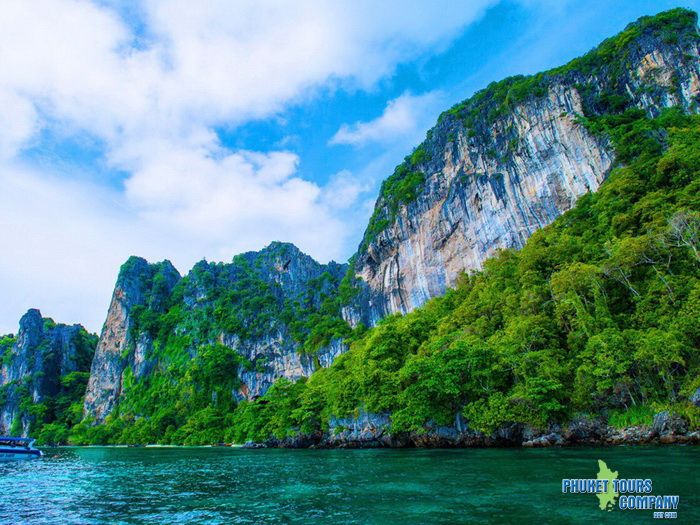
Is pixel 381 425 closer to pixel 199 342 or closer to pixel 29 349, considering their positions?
pixel 199 342

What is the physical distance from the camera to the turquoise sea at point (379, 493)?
30.8 feet

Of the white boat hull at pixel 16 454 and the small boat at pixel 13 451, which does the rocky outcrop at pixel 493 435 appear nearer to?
the white boat hull at pixel 16 454

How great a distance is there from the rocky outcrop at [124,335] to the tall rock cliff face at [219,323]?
24cm

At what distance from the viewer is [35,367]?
93.4 meters

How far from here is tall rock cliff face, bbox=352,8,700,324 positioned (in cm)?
4416

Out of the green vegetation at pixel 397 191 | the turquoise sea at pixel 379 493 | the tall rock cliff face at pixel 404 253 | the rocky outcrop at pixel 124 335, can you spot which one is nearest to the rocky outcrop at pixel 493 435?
the turquoise sea at pixel 379 493

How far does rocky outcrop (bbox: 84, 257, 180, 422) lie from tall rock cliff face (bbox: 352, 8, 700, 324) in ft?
196

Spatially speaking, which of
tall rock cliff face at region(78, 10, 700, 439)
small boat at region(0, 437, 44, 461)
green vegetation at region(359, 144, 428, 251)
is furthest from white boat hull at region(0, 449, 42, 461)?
green vegetation at region(359, 144, 428, 251)

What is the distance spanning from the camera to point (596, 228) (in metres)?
34.8

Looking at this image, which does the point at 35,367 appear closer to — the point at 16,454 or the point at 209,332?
the point at 209,332

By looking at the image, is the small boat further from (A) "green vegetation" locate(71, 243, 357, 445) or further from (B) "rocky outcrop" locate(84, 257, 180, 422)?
(B) "rocky outcrop" locate(84, 257, 180, 422)

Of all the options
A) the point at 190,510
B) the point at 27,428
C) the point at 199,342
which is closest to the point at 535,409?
the point at 190,510

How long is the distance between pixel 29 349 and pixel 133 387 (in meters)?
30.7

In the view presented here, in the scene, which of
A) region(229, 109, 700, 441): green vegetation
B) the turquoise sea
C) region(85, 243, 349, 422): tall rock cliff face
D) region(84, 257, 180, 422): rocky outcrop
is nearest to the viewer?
the turquoise sea
